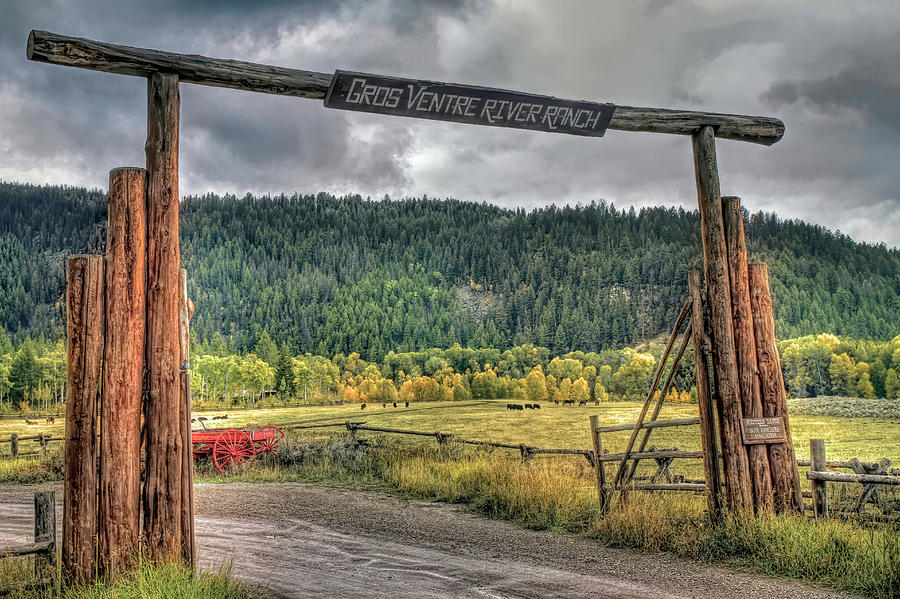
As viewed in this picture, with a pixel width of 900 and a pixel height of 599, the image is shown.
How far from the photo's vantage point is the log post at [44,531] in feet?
22.6

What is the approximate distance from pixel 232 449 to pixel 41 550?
1623cm

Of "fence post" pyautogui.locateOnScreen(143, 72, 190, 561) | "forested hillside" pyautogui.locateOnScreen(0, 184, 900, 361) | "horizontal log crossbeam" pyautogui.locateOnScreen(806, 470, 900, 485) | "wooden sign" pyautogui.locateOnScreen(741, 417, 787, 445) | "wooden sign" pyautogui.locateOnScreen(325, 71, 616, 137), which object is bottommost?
"horizontal log crossbeam" pyautogui.locateOnScreen(806, 470, 900, 485)

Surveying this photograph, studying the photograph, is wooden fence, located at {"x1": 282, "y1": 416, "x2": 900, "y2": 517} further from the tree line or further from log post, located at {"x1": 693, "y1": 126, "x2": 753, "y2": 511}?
the tree line

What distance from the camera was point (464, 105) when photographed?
27.6 feet

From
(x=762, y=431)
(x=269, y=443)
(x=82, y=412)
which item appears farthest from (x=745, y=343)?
(x=269, y=443)

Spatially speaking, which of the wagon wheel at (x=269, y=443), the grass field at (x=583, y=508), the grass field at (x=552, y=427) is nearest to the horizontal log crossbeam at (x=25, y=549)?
the grass field at (x=583, y=508)

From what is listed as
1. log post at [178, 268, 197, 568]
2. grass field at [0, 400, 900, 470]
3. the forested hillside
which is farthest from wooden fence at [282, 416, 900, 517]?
the forested hillside

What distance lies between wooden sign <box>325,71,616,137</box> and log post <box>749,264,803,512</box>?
308cm

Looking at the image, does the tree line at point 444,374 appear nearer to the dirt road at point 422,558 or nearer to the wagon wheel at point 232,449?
the wagon wheel at point 232,449

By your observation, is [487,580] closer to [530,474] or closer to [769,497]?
[769,497]

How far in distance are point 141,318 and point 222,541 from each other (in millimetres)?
5615

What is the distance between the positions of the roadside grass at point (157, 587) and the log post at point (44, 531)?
0.44 m

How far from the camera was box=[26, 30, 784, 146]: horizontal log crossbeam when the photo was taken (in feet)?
21.5

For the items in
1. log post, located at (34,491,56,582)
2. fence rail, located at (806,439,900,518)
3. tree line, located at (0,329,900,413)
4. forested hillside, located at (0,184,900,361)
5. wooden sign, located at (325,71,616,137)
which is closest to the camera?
log post, located at (34,491,56,582)
